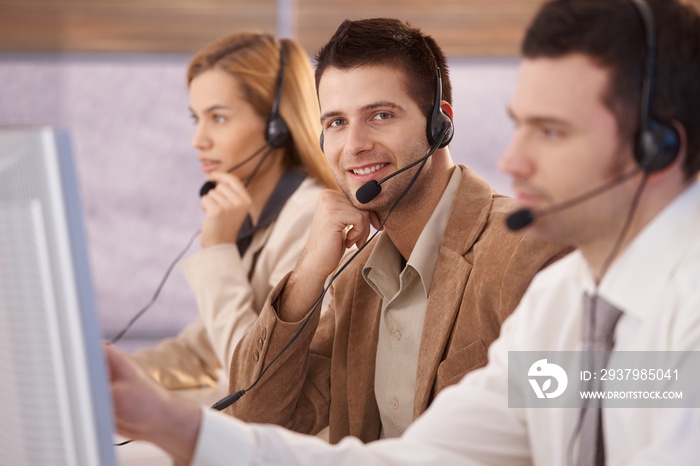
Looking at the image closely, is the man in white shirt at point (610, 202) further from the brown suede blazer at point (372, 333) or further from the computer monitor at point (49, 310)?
the brown suede blazer at point (372, 333)

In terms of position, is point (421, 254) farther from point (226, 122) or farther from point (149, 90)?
point (149, 90)

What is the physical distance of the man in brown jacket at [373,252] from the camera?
144cm

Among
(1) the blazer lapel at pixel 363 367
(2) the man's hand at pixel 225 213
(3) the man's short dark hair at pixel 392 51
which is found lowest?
(1) the blazer lapel at pixel 363 367

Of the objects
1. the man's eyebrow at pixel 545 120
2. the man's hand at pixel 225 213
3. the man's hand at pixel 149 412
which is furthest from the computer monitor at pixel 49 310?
the man's hand at pixel 225 213

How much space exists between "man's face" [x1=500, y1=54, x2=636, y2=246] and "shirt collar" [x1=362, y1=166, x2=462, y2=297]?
479 mm

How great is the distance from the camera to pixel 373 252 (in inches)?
59.7

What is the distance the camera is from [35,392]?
67cm

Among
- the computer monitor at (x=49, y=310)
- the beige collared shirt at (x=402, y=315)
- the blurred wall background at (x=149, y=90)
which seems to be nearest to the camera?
the computer monitor at (x=49, y=310)

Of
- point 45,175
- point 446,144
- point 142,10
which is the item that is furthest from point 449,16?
point 45,175

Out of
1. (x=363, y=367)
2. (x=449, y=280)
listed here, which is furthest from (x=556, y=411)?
(x=363, y=367)

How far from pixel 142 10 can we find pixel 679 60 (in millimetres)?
3151

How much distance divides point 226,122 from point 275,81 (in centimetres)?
16

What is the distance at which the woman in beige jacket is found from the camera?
→ 6.54 feet

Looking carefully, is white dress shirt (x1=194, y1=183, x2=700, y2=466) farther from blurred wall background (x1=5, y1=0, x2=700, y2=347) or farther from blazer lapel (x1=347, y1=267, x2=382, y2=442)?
blurred wall background (x1=5, y1=0, x2=700, y2=347)
